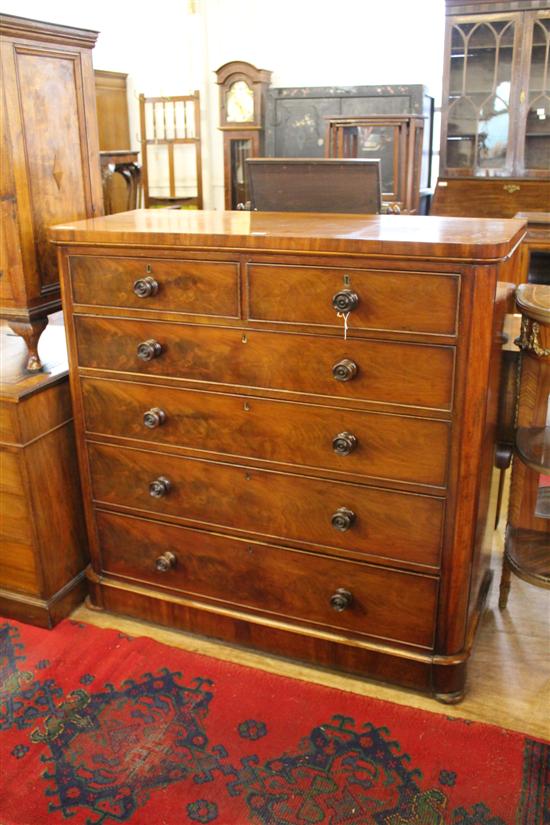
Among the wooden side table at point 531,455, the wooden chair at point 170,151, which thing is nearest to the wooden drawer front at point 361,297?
the wooden side table at point 531,455

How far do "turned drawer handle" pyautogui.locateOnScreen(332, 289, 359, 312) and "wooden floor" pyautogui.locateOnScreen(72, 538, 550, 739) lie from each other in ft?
3.58

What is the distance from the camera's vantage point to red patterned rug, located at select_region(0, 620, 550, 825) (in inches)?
67.9

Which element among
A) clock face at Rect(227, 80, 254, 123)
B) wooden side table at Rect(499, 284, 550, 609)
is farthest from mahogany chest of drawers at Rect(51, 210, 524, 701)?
clock face at Rect(227, 80, 254, 123)

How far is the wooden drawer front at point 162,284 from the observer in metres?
1.95

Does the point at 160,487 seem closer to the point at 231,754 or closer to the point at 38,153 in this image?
the point at 231,754

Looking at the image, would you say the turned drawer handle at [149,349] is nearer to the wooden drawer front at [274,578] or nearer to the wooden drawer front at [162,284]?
the wooden drawer front at [162,284]

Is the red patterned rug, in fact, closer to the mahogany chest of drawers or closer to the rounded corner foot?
the rounded corner foot

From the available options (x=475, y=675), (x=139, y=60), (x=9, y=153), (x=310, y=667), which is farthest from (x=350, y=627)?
(x=139, y=60)

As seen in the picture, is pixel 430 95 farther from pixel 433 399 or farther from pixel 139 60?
pixel 433 399

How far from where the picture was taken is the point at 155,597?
237 centimetres

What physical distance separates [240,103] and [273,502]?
6.76 meters

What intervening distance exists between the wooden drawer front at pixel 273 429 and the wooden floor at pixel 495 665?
0.65 metres

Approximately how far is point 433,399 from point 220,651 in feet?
3.48

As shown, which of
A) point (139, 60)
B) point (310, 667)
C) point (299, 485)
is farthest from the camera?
point (139, 60)
